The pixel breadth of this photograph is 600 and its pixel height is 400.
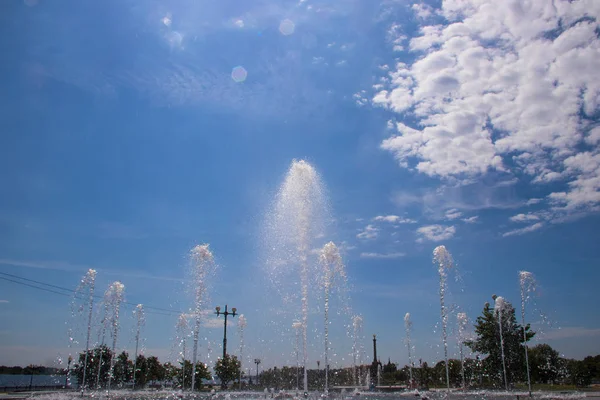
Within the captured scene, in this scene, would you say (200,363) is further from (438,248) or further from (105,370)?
(438,248)

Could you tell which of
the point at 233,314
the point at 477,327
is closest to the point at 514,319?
the point at 477,327

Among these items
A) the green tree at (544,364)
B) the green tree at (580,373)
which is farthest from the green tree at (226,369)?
the green tree at (580,373)

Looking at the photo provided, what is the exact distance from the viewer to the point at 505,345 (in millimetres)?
48531

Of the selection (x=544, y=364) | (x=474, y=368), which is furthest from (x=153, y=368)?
(x=544, y=364)

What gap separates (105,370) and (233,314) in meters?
19.3

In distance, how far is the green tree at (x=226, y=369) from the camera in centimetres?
5009

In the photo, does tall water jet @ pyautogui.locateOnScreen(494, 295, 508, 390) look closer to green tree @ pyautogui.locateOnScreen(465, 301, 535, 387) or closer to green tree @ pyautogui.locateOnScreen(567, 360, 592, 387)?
green tree @ pyautogui.locateOnScreen(465, 301, 535, 387)

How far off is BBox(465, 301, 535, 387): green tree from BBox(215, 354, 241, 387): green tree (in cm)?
2706

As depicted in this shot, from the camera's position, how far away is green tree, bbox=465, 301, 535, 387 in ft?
158

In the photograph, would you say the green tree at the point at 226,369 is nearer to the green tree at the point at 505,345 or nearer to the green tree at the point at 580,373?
the green tree at the point at 505,345

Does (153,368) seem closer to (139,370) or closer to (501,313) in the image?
(139,370)

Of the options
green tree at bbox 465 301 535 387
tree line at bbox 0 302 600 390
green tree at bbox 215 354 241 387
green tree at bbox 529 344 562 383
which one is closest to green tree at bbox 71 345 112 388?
tree line at bbox 0 302 600 390

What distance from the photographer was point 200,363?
51500 mm

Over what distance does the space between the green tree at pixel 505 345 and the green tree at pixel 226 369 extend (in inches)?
1066
